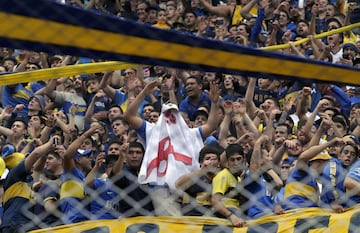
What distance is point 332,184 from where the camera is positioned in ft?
19.1

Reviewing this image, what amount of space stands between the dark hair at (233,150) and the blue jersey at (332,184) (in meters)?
0.71

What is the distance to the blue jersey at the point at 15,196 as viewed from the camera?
6.55 m

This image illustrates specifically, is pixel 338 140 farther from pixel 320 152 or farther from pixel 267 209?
pixel 267 209

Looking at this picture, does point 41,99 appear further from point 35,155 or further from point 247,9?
point 35,155

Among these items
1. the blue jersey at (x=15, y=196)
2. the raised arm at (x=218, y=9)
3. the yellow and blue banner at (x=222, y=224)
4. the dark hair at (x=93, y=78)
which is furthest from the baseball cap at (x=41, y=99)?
the yellow and blue banner at (x=222, y=224)

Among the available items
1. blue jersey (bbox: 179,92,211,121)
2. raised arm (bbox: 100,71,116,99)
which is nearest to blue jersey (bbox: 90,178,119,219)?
blue jersey (bbox: 179,92,211,121)

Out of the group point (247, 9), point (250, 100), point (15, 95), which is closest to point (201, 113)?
point (250, 100)

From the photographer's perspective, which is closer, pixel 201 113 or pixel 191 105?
pixel 201 113

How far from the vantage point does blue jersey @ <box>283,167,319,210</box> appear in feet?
19.1

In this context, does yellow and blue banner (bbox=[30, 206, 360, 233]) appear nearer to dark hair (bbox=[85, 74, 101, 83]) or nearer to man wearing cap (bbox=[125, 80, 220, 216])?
man wearing cap (bbox=[125, 80, 220, 216])

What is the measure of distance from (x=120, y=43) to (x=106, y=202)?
8.50ft

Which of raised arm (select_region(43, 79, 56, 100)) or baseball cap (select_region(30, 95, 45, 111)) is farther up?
raised arm (select_region(43, 79, 56, 100))

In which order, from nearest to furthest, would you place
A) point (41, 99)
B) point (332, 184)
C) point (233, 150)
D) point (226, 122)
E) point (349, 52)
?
1. point (332, 184)
2. point (233, 150)
3. point (226, 122)
4. point (349, 52)
5. point (41, 99)

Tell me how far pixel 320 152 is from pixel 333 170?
0.24 metres
